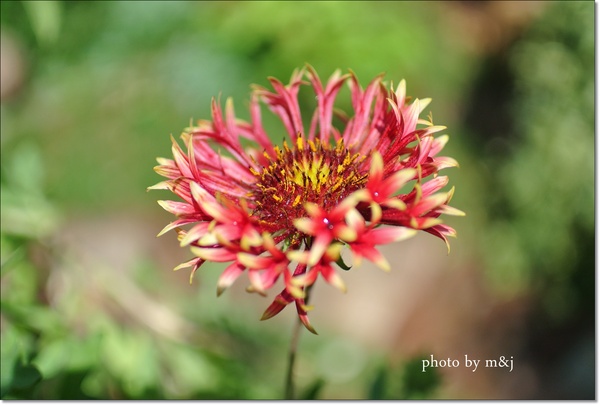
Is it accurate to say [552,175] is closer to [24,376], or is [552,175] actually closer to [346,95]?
[346,95]

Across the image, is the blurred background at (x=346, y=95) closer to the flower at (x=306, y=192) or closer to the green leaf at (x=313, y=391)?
the green leaf at (x=313, y=391)

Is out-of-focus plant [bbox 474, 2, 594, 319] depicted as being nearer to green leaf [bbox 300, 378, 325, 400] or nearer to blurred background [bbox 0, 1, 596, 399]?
blurred background [bbox 0, 1, 596, 399]

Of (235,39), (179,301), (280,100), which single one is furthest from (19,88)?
(280,100)

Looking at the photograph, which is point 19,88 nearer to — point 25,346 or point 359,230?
point 25,346

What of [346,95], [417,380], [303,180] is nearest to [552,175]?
[346,95]

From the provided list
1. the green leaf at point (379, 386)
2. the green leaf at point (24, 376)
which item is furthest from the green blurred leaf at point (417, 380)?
the green leaf at point (24, 376)

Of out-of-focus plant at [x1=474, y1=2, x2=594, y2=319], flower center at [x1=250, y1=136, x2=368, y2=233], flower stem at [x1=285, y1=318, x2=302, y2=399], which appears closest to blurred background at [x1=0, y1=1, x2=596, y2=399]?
out-of-focus plant at [x1=474, y1=2, x2=594, y2=319]

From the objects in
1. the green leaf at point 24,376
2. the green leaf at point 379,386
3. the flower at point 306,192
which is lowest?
the green leaf at point 379,386
